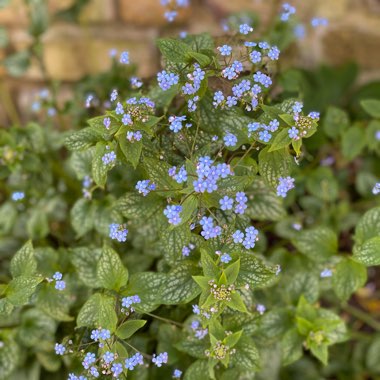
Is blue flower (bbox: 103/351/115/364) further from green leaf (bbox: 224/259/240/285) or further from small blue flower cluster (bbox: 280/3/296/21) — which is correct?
small blue flower cluster (bbox: 280/3/296/21)

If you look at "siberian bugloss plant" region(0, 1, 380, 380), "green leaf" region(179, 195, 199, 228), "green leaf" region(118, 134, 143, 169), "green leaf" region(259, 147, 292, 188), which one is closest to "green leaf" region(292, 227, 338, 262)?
"siberian bugloss plant" region(0, 1, 380, 380)

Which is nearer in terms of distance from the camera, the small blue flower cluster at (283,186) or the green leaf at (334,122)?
the small blue flower cluster at (283,186)

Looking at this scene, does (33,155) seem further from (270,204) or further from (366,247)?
(366,247)

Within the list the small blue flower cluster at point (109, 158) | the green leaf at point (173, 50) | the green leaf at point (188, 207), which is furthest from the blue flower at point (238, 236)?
the green leaf at point (173, 50)

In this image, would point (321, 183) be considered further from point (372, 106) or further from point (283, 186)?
point (283, 186)

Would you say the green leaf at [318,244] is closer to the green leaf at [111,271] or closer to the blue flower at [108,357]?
the green leaf at [111,271]

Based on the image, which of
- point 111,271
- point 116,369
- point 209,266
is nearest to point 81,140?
point 111,271
